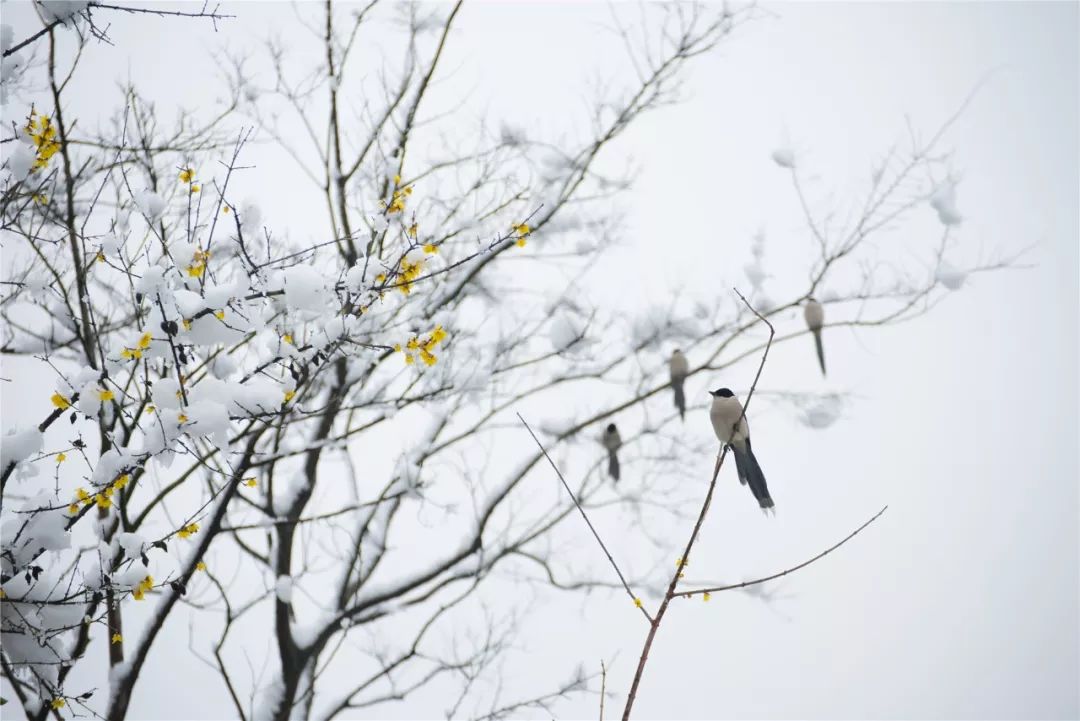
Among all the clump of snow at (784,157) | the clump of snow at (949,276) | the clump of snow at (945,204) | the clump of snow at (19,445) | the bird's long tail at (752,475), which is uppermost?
the clump of snow at (784,157)

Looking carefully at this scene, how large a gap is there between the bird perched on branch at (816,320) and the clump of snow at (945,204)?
1065 mm

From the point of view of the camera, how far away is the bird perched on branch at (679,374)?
5539 mm

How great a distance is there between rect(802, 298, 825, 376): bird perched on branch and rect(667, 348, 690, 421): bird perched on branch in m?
1.05

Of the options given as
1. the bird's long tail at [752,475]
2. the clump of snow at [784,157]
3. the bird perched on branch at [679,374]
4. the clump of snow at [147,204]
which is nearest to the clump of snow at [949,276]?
the clump of snow at [784,157]

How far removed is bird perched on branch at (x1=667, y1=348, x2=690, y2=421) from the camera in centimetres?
554

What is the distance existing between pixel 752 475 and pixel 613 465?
13.8ft

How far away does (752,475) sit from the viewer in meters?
1.83

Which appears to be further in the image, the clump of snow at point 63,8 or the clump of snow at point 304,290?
the clump of snow at point 63,8

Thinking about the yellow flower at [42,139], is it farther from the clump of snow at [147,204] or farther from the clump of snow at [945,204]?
the clump of snow at [945,204]

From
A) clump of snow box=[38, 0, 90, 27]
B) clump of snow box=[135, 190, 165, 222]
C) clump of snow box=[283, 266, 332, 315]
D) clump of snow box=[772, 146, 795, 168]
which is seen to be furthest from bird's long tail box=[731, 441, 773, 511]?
clump of snow box=[772, 146, 795, 168]

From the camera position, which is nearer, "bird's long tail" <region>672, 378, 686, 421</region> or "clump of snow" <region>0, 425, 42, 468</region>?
"clump of snow" <region>0, 425, 42, 468</region>

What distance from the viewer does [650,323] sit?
19.0ft

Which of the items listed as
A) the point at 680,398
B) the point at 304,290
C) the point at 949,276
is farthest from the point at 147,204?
the point at 949,276

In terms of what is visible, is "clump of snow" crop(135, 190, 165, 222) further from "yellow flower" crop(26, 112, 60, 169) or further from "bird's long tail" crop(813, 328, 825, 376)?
"bird's long tail" crop(813, 328, 825, 376)
